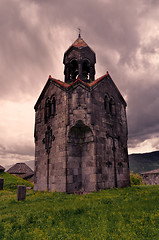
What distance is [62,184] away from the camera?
13.5 meters

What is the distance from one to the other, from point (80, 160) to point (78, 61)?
31.7 ft

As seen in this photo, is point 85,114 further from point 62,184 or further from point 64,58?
point 64,58

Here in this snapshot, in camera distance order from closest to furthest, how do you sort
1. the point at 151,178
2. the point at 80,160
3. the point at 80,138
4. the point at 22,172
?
1. the point at 80,160
2. the point at 80,138
3. the point at 151,178
4. the point at 22,172

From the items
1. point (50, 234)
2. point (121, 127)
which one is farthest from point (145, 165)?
point (50, 234)

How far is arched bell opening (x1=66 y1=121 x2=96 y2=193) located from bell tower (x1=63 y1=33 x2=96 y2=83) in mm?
6053

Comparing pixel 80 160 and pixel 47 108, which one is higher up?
pixel 47 108

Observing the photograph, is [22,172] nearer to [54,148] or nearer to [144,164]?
[54,148]

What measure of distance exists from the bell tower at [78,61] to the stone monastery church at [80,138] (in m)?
0.52

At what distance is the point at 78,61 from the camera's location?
18.1 m

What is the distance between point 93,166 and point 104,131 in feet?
10.1

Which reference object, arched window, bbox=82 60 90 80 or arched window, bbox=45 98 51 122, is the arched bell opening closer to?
arched window, bbox=45 98 51 122

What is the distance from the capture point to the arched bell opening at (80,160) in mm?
13594

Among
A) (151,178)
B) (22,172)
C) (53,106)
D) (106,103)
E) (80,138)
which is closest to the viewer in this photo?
(80,138)

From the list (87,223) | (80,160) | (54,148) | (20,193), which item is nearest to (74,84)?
(54,148)
